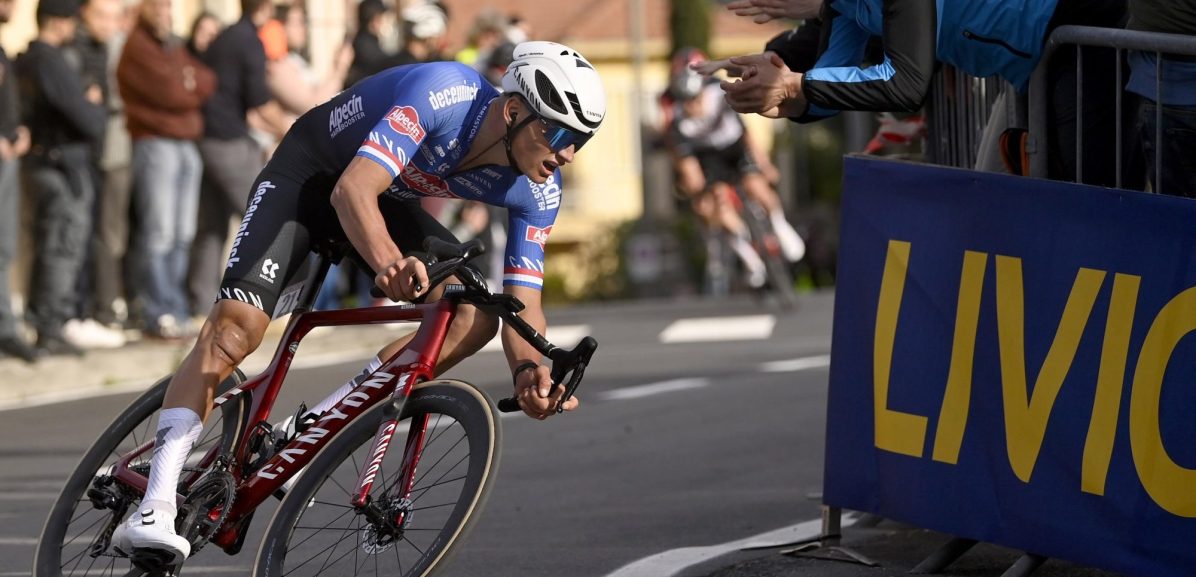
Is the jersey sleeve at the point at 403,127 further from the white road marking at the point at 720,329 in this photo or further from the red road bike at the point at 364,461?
the white road marking at the point at 720,329

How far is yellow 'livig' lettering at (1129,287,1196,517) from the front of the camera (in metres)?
5.05

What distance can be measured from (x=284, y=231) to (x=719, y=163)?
10895mm

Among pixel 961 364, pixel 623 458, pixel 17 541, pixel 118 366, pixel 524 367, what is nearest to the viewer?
pixel 524 367

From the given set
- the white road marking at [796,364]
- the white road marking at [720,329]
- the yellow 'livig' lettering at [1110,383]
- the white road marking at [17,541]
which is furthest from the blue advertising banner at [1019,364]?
the white road marking at [720,329]

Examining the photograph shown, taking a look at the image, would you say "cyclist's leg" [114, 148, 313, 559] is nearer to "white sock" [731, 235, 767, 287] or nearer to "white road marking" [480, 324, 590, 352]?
"white road marking" [480, 324, 590, 352]

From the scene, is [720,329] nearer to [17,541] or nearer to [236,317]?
[17,541]

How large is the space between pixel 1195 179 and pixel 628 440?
4176 millimetres

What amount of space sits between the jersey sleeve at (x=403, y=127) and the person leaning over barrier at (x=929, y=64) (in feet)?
2.78

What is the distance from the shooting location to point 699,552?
21.0ft

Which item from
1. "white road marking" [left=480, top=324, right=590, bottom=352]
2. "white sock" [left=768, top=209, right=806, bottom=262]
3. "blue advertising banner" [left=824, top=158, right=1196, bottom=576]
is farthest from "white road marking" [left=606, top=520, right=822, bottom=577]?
"white sock" [left=768, top=209, right=806, bottom=262]

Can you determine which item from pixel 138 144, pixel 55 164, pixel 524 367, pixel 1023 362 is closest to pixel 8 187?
pixel 55 164

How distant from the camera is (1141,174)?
19.5 ft

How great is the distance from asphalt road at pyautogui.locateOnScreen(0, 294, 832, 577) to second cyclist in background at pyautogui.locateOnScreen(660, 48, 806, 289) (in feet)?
8.23

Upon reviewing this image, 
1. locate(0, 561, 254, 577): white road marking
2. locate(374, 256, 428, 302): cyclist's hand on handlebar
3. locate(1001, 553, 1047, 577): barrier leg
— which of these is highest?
locate(374, 256, 428, 302): cyclist's hand on handlebar
